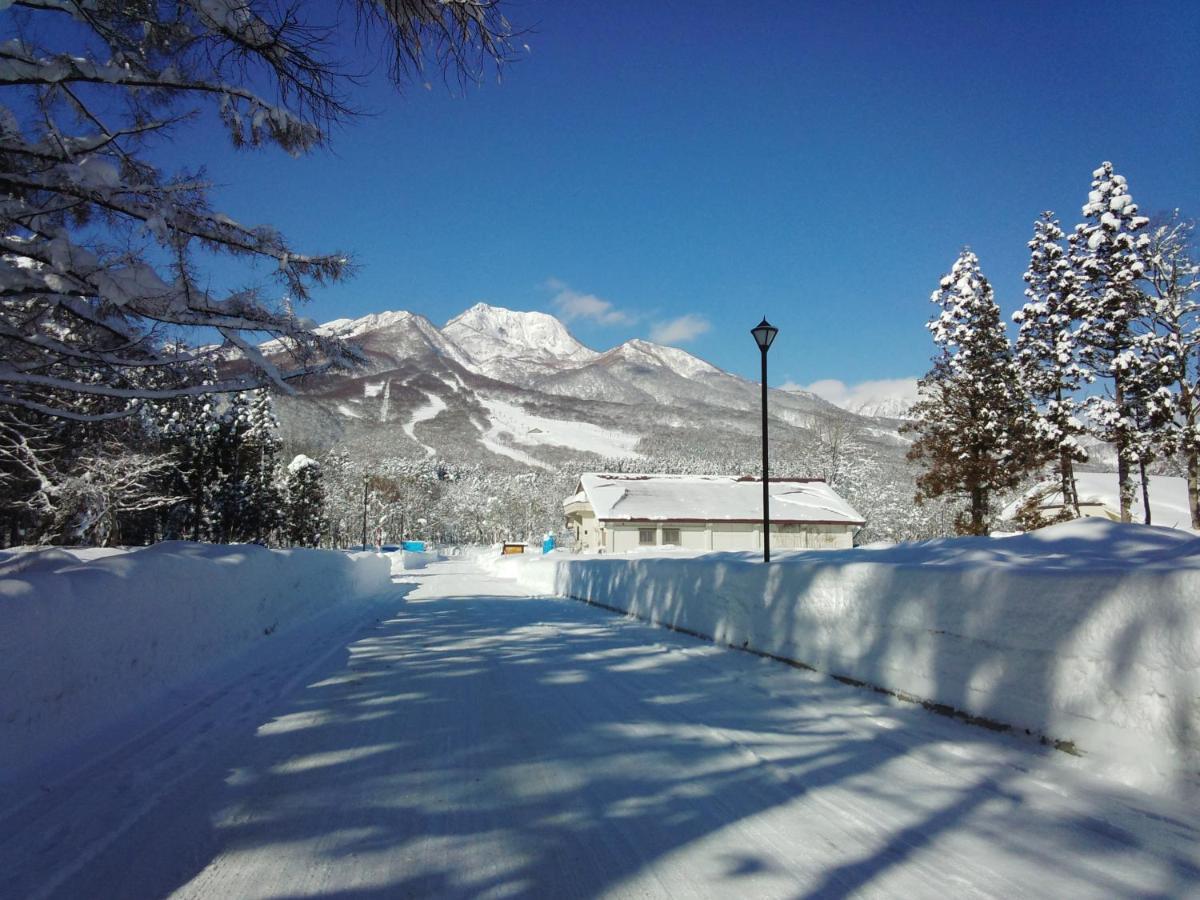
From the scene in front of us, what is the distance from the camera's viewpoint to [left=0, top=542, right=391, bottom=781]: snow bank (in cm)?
413

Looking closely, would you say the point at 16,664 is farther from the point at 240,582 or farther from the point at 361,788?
the point at 240,582

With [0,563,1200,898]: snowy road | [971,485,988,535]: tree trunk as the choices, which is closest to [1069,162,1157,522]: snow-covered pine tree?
[971,485,988,535]: tree trunk

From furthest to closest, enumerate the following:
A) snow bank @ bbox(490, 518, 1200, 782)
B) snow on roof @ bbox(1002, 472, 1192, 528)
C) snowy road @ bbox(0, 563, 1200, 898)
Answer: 1. snow on roof @ bbox(1002, 472, 1192, 528)
2. snow bank @ bbox(490, 518, 1200, 782)
3. snowy road @ bbox(0, 563, 1200, 898)

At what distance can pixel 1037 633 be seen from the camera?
432cm

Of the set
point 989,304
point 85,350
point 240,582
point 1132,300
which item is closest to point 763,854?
point 85,350

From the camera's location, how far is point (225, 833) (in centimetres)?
318

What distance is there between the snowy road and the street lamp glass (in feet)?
22.1

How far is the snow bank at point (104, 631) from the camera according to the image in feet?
13.6

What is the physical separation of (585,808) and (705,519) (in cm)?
3870

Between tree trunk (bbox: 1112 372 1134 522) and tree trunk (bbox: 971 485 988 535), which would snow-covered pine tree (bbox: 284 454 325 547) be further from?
tree trunk (bbox: 1112 372 1134 522)

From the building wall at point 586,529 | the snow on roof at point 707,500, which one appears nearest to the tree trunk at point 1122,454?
the snow on roof at point 707,500

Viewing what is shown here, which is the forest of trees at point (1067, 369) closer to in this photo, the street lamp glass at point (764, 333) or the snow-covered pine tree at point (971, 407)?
the snow-covered pine tree at point (971, 407)

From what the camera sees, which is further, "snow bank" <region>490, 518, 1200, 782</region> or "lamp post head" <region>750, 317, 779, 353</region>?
"lamp post head" <region>750, 317, 779, 353</region>

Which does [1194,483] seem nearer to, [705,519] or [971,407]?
[971,407]
